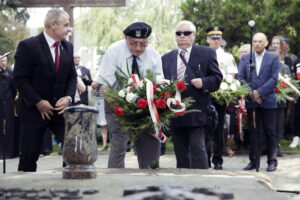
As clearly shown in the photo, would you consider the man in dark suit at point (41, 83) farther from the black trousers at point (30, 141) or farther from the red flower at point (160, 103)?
the red flower at point (160, 103)

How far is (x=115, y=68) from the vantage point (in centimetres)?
795

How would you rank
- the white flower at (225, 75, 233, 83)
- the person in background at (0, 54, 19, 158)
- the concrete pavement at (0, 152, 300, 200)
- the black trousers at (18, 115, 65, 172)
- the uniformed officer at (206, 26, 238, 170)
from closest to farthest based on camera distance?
the concrete pavement at (0, 152, 300, 200)
the black trousers at (18, 115, 65, 172)
the white flower at (225, 75, 233, 83)
the uniformed officer at (206, 26, 238, 170)
the person in background at (0, 54, 19, 158)

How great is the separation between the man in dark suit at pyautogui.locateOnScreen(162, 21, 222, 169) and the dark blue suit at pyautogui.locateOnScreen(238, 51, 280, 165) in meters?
2.21

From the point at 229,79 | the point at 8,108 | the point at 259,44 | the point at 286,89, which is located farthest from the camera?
the point at 8,108

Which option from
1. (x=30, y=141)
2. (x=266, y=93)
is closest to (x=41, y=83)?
(x=30, y=141)

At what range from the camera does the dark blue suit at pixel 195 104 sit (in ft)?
28.2

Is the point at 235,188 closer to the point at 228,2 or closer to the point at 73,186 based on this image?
the point at 73,186

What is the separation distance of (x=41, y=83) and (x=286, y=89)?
6.49 metres

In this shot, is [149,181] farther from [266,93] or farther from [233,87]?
[266,93]

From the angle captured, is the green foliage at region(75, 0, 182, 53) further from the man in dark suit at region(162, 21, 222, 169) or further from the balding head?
the man in dark suit at region(162, 21, 222, 169)

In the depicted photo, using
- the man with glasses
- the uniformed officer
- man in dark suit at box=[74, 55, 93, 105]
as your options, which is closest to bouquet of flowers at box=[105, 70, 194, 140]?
the man with glasses

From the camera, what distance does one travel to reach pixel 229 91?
10734 millimetres

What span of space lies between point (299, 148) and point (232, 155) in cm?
179

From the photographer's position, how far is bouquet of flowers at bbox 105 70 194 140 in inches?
280
